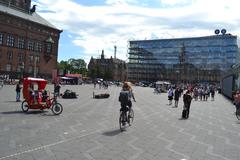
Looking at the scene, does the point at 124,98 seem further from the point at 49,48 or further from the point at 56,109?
the point at 49,48

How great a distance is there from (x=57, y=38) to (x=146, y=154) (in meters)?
111

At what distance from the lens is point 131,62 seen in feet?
560

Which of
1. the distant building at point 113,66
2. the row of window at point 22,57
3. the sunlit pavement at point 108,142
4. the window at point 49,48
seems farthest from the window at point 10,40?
the sunlit pavement at point 108,142

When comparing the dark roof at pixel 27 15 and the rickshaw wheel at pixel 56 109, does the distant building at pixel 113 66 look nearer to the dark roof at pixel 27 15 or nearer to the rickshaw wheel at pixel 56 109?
the dark roof at pixel 27 15

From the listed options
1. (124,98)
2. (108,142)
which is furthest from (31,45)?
(108,142)

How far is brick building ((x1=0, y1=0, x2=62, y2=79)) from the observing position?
9738 centimetres

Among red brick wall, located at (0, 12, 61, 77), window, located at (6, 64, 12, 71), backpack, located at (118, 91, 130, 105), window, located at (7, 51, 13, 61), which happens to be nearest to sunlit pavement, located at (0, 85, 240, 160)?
backpack, located at (118, 91, 130, 105)

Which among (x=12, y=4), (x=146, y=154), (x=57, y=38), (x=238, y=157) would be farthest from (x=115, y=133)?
(x=57, y=38)

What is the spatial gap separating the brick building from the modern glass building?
5300 cm

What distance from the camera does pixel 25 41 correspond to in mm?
105062

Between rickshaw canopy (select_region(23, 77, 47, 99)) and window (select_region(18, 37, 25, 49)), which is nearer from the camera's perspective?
rickshaw canopy (select_region(23, 77, 47, 99))

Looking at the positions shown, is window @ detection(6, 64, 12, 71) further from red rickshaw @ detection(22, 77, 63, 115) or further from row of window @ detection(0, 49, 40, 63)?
red rickshaw @ detection(22, 77, 63, 115)

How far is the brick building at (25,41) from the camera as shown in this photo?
97375 mm

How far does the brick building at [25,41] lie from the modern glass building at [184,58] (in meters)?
53.0
